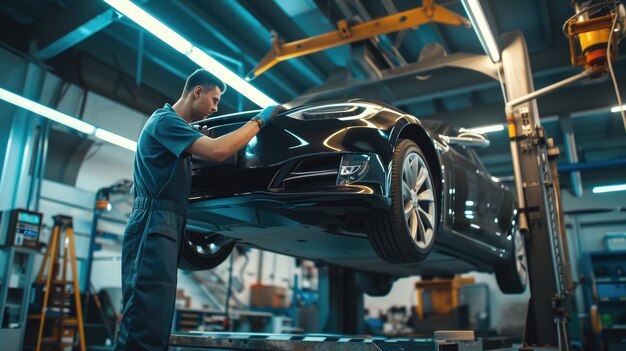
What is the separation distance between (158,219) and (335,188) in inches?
31.4

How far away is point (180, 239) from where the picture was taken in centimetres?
210

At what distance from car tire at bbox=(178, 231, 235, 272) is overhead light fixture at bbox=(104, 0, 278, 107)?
1.45 metres

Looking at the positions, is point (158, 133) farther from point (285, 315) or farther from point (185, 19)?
point (285, 315)

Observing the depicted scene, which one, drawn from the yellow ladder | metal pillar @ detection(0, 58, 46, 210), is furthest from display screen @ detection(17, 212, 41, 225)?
the yellow ladder

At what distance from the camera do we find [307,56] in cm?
774

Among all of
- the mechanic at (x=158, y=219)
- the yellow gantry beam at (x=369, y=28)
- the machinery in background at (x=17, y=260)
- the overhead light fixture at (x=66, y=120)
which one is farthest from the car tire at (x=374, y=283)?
the machinery in background at (x=17, y=260)

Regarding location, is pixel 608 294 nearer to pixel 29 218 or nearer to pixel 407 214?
pixel 407 214

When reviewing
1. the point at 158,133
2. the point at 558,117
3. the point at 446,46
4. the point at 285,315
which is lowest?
the point at 285,315

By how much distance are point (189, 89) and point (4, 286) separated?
4074 mm

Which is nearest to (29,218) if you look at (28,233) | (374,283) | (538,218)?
(28,233)

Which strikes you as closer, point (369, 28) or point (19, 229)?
point (369, 28)

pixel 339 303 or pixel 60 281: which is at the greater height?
pixel 60 281

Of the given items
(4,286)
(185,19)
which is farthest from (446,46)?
(4,286)

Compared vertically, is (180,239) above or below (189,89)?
below
